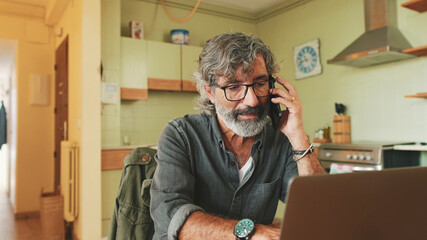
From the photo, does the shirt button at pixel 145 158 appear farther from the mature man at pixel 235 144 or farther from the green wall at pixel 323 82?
the green wall at pixel 323 82

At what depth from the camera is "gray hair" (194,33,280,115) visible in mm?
1142

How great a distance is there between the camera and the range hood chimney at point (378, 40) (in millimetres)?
3156

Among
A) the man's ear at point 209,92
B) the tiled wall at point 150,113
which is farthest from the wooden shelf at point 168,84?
the man's ear at point 209,92

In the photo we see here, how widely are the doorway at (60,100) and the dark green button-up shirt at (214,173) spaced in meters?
3.15

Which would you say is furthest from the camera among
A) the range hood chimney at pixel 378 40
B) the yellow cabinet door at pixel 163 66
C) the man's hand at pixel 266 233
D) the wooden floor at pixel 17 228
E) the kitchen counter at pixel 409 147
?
the yellow cabinet door at pixel 163 66

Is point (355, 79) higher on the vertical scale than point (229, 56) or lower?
higher

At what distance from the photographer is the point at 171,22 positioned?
468 cm

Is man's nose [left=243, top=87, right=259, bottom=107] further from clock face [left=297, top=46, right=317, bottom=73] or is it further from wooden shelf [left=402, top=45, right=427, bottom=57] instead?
clock face [left=297, top=46, right=317, bottom=73]

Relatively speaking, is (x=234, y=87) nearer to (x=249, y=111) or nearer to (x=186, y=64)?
(x=249, y=111)

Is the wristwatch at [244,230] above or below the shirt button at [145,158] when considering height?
below

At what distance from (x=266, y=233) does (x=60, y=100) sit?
4136mm

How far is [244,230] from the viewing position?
772 mm

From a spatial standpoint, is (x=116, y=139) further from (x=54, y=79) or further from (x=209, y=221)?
(x=209, y=221)

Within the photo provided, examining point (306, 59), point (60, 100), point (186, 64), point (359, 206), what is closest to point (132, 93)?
point (186, 64)
